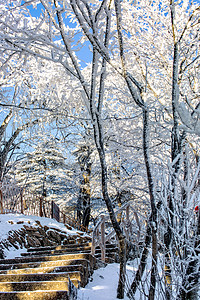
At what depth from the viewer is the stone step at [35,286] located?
2902 millimetres

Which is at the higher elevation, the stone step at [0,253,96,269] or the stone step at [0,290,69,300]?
the stone step at [0,290,69,300]

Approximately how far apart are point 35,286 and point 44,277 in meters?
0.30

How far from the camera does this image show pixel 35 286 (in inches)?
121

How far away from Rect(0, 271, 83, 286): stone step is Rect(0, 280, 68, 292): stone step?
0.23 m

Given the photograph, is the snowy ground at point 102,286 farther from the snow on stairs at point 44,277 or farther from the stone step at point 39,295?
the stone step at point 39,295

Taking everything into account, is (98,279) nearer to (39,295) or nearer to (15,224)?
(39,295)

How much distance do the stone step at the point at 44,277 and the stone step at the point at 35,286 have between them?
0.23 m

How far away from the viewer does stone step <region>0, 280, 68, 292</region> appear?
290cm

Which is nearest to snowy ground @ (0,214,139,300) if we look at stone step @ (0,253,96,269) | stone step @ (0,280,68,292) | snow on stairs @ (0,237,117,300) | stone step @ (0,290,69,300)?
snow on stairs @ (0,237,117,300)

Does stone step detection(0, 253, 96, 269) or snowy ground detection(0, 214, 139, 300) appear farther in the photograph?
stone step detection(0, 253, 96, 269)

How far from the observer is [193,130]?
7.52 feet

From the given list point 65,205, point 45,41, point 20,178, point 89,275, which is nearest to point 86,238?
point 89,275

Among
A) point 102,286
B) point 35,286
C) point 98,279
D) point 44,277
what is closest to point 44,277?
point 44,277

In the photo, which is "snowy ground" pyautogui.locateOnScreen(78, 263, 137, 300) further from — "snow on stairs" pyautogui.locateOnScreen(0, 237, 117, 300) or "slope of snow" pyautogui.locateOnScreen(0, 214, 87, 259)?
"slope of snow" pyautogui.locateOnScreen(0, 214, 87, 259)
